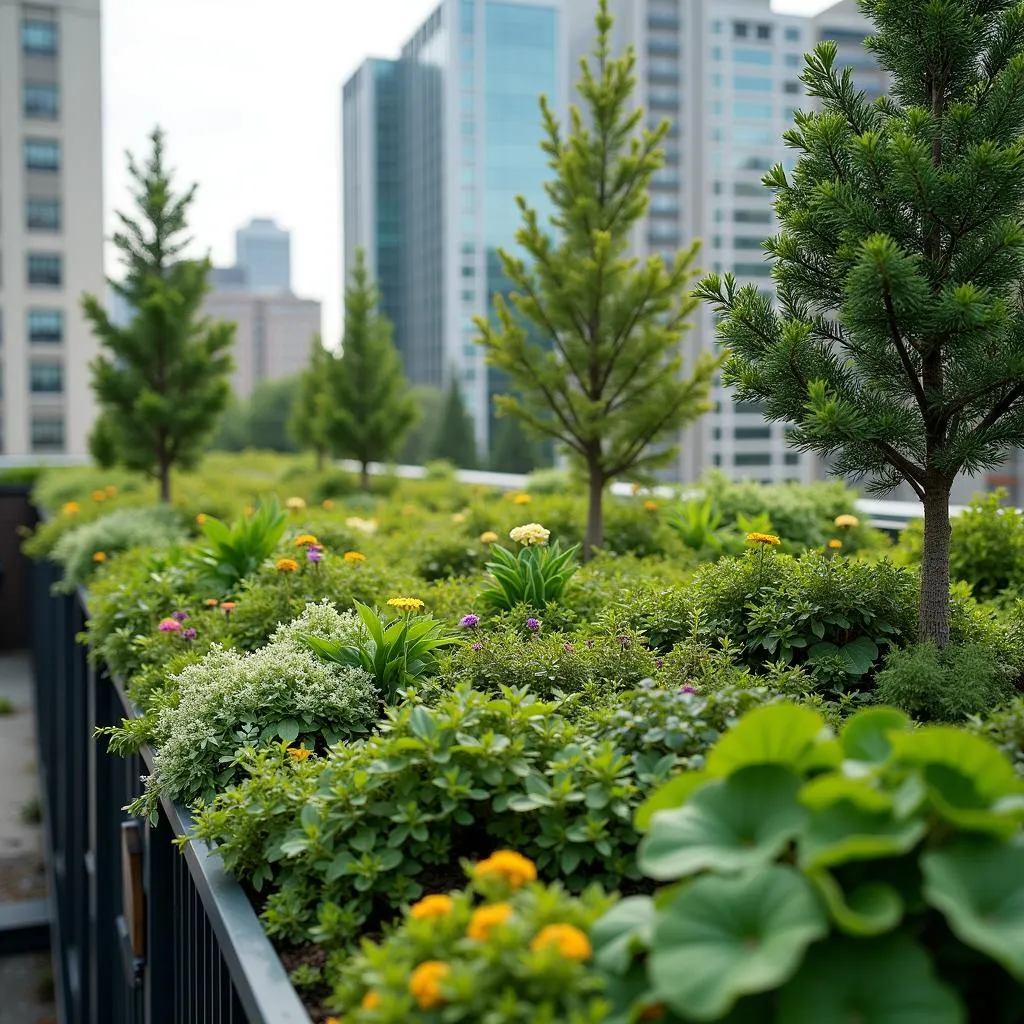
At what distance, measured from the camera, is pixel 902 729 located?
217 centimetres

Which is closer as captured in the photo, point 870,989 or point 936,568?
point 870,989

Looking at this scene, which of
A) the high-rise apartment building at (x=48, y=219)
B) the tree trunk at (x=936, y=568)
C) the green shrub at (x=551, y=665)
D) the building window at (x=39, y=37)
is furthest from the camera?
the high-rise apartment building at (x=48, y=219)

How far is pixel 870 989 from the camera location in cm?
171

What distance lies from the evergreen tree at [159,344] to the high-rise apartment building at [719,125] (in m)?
69.7

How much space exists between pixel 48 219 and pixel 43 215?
0.73 ft

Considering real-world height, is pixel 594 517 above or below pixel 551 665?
above

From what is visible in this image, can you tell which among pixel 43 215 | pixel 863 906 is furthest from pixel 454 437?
pixel 863 906

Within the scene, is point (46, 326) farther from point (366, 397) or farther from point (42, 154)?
point (366, 397)

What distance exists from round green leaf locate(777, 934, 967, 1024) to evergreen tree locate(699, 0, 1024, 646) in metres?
2.10

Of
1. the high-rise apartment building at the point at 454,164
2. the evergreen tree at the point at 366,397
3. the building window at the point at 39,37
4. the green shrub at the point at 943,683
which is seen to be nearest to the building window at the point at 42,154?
the building window at the point at 39,37

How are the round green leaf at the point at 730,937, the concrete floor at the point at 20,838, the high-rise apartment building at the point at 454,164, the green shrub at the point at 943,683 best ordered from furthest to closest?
the high-rise apartment building at the point at 454,164 < the concrete floor at the point at 20,838 < the green shrub at the point at 943,683 < the round green leaf at the point at 730,937

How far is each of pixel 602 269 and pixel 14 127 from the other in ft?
133

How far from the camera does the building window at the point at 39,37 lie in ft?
133

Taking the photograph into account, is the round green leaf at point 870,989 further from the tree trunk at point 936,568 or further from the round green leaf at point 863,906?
the tree trunk at point 936,568
